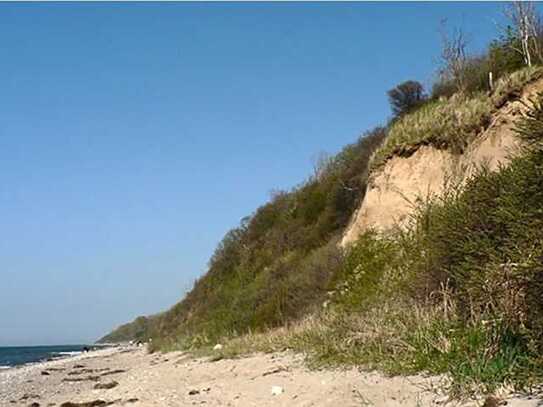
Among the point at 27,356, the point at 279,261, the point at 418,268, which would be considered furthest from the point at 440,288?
the point at 27,356

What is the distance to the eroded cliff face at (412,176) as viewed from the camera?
1964cm

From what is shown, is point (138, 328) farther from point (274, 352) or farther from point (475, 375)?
point (475, 375)

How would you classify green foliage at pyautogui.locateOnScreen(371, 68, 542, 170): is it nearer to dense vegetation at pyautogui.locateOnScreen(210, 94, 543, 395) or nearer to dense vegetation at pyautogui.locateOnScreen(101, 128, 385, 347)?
dense vegetation at pyautogui.locateOnScreen(101, 128, 385, 347)

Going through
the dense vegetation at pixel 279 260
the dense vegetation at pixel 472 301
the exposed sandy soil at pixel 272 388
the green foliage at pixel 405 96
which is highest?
the green foliage at pixel 405 96

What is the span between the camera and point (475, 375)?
6.25 m

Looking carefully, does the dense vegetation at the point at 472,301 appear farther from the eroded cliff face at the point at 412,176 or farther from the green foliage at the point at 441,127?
the green foliage at the point at 441,127

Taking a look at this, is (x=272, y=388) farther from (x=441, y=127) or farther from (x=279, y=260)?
(x=279, y=260)

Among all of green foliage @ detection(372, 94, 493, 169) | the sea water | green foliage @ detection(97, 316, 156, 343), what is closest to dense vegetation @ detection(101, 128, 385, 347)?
green foliage @ detection(372, 94, 493, 169)

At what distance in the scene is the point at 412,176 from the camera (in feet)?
73.0

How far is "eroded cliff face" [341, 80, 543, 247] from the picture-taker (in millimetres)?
19641

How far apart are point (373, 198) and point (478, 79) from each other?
5.14 metres

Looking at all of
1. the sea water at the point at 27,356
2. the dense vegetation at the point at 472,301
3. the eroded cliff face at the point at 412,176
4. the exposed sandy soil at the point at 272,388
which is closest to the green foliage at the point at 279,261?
the eroded cliff face at the point at 412,176

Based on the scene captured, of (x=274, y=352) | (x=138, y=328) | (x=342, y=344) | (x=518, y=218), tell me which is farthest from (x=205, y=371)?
(x=138, y=328)

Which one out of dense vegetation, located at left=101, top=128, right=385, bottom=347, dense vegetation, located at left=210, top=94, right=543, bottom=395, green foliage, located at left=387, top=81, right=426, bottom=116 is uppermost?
green foliage, located at left=387, top=81, right=426, bottom=116
